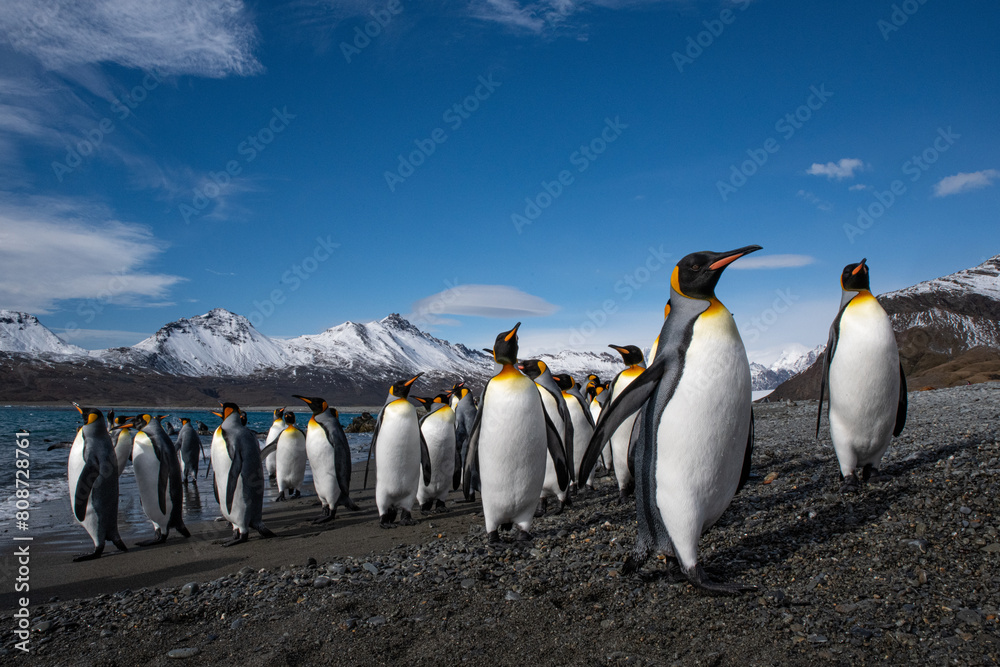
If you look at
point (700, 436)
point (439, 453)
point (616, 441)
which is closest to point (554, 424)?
point (616, 441)

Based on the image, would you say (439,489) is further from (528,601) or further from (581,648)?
(581,648)

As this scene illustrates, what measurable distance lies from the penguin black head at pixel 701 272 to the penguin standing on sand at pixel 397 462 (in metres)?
4.43

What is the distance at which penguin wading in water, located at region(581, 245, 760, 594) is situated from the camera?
11.2ft

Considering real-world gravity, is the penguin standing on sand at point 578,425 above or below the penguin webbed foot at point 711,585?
above

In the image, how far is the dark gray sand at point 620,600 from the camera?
274 cm

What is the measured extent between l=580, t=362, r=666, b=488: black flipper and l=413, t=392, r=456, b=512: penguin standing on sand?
494cm

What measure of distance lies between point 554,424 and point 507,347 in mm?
1902

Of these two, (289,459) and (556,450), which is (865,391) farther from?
(289,459)

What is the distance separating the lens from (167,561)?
6344 mm

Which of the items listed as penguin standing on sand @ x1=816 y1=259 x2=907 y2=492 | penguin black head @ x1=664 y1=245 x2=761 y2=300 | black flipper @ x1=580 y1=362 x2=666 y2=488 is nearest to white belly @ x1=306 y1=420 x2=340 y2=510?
black flipper @ x1=580 y1=362 x2=666 y2=488

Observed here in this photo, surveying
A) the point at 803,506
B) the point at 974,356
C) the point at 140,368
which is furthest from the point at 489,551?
the point at 140,368

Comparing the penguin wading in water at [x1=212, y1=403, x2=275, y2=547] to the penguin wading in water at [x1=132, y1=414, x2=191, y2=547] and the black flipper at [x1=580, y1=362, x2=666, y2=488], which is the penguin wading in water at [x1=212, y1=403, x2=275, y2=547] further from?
the black flipper at [x1=580, y1=362, x2=666, y2=488]

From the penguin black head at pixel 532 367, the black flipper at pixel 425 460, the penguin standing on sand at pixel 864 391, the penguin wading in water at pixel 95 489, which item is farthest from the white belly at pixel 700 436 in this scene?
the penguin wading in water at pixel 95 489

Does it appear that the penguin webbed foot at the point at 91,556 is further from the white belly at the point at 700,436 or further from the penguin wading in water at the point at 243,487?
the white belly at the point at 700,436
